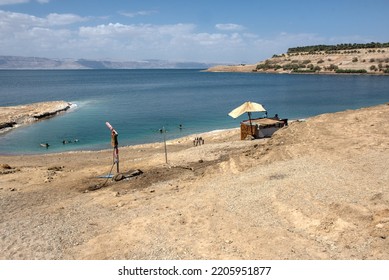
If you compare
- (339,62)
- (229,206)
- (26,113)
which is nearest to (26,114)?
(26,113)

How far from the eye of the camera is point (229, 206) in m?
13.4

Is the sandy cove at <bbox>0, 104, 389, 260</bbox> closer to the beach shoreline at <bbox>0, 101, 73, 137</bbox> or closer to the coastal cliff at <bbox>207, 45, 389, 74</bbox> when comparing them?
the beach shoreline at <bbox>0, 101, 73, 137</bbox>

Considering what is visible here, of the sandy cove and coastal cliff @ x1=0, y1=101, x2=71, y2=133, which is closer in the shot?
the sandy cove

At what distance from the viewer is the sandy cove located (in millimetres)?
10562

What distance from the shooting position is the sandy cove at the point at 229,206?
10.6 meters

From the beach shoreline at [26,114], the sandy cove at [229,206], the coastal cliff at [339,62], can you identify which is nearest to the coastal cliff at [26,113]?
the beach shoreline at [26,114]

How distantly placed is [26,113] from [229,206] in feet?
172

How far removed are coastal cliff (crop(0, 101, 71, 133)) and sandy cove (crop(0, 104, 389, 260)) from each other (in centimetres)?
3223

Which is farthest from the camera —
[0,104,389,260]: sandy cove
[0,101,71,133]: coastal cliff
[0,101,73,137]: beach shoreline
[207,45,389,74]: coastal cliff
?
[207,45,389,74]: coastal cliff

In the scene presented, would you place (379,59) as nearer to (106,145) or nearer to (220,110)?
(220,110)

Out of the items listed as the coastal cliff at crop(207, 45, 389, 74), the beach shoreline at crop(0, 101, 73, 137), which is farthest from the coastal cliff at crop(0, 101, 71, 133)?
the coastal cliff at crop(207, 45, 389, 74)

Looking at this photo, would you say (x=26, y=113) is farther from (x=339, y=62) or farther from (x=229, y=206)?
(x=339, y=62)

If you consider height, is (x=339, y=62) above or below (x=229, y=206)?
above

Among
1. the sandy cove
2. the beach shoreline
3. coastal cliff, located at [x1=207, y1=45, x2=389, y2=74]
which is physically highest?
coastal cliff, located at [x1=207, y1=45, x2=389, y2=74]
